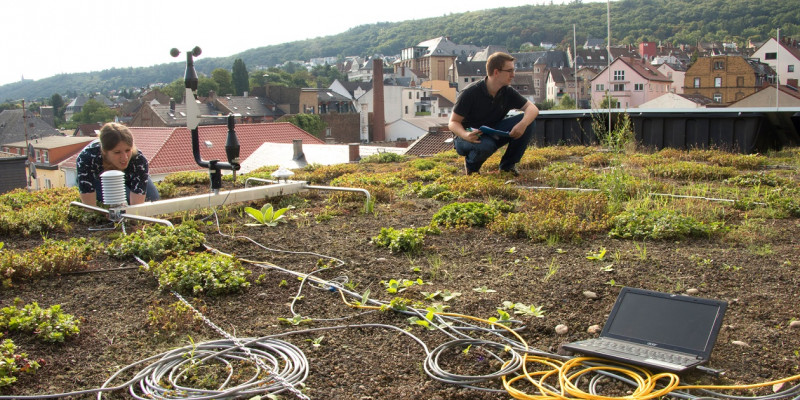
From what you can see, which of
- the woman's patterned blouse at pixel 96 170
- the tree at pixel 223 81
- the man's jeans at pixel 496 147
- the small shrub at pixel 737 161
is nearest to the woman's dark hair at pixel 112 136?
the woman's patterned blouse at pixel 96 170

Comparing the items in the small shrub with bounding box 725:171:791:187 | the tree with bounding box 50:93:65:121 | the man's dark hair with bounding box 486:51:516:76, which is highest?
the tree with bounding box 50:93:65:121

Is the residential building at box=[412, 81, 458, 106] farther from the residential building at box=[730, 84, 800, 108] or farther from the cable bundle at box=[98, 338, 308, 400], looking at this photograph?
the cable bundle at box=[98, 338, 308, 400]

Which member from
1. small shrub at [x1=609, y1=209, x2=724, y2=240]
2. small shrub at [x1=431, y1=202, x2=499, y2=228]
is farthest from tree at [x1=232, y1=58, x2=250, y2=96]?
small shrub at [x1=609, y1=209, x2=724, y2=240]

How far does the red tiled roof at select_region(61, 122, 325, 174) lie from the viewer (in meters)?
38.8

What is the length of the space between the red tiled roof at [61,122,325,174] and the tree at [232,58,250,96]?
93.3 metres

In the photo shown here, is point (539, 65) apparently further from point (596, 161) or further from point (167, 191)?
point (167, 191)

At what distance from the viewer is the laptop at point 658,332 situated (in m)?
2.63

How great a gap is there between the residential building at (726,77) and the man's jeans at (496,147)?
69.9 m

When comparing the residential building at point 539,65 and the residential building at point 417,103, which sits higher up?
the residential building at point 539,65

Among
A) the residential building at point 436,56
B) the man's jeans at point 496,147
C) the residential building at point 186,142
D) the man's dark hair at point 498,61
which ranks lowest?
the residential building at point 186,142

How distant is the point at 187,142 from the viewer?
42.4 meters

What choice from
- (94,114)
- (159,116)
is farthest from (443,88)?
(94,114)

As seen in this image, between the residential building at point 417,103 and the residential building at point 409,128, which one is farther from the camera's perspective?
the residential building at point 417,103

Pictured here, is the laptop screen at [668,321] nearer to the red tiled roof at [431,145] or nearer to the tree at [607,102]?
the tree at [607,102]
